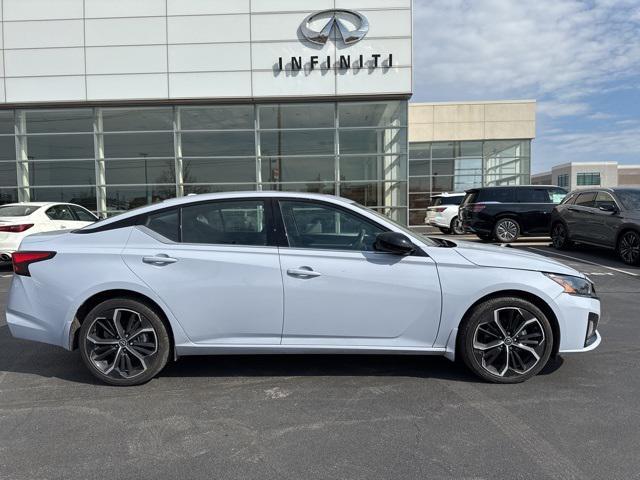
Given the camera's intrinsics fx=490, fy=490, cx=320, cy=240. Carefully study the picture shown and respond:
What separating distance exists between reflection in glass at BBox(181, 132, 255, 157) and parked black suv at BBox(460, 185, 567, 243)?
7.60 m

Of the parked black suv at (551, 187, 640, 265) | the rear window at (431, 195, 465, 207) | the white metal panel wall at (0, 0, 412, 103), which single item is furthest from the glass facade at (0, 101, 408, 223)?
the parked black suv at (551, 187, 640, 265)

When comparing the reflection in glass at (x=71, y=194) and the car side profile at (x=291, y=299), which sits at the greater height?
the reflection in glass at (x=71, y=194)

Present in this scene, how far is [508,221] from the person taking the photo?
1395 centimetres

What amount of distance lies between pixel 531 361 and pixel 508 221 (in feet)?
35.5

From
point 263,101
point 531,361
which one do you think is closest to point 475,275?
point 531,361

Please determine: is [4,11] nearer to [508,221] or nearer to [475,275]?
[508,221]

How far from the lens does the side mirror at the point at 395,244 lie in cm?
377

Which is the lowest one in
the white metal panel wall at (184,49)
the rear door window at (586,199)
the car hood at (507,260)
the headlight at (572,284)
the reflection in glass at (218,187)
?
the headlight at (572,284)

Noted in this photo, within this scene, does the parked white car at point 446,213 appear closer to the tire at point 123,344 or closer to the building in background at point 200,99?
the building in background at point 200,99

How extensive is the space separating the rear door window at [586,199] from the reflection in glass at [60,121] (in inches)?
589

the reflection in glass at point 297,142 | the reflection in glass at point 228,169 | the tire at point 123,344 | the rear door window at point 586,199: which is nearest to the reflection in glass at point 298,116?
the reflection in glass at point 297,142

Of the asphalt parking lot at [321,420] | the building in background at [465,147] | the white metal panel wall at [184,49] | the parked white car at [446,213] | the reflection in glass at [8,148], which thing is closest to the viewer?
the asphalt parking lot at [321,420]

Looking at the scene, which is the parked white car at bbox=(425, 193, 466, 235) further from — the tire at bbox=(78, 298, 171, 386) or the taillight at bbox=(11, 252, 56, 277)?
the taillight at bbox=(11, 252, 56, 277)

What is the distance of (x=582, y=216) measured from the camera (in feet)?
37.3
